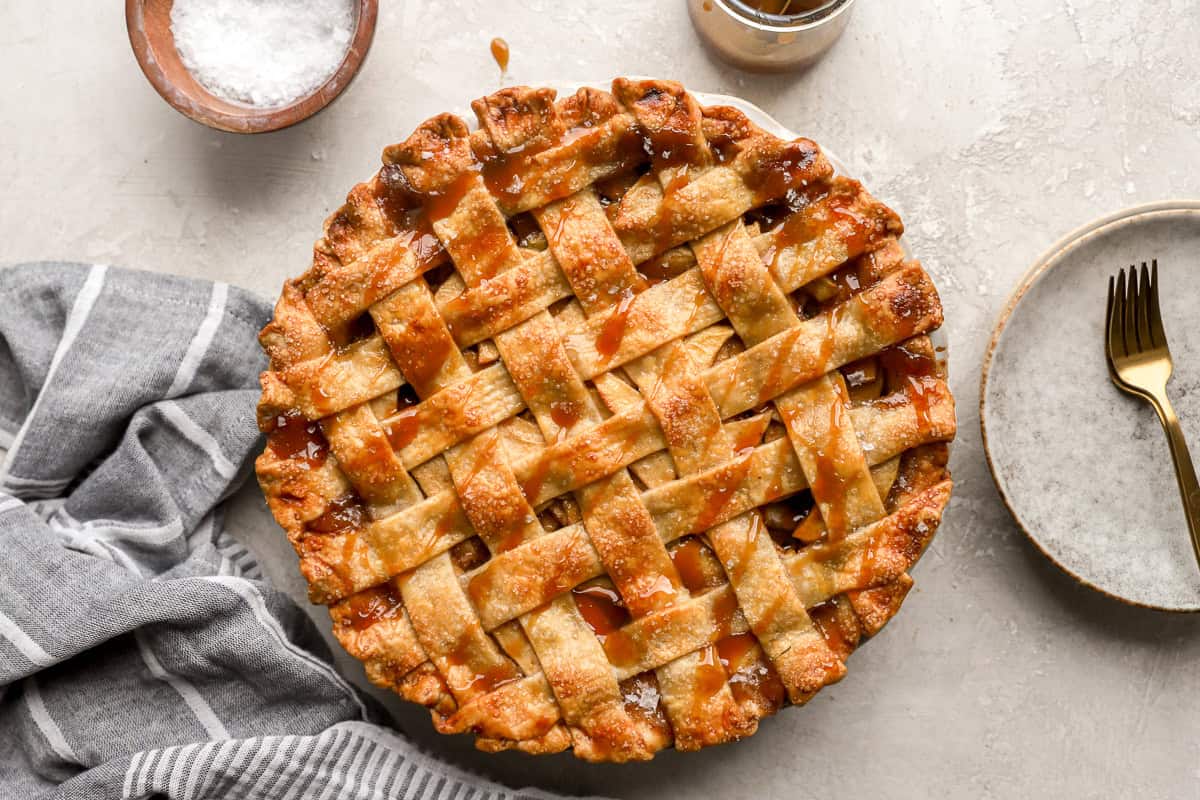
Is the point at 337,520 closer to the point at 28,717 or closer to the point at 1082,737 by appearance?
the point at 28,717

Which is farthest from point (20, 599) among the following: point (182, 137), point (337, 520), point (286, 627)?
point (182, 137)

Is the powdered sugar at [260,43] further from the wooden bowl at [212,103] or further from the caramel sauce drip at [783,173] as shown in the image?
the caramel sauce drip at [783,173]

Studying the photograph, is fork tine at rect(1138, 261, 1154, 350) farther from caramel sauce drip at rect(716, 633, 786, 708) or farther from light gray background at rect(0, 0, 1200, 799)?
caramel sauce drip at rect(716, 633, 786, 708)

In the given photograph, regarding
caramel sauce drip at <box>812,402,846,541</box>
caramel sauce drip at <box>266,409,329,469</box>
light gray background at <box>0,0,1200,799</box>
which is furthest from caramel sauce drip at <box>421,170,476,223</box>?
caramel sauce drip at <box>812,402,846,541</box>

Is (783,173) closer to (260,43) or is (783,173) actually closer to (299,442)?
(299,442)

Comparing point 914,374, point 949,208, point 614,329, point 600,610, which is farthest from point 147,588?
point 949,208

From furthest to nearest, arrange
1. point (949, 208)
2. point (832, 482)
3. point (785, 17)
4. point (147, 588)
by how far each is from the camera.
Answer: point (949, 208) → point (147, 588) → point (785, 17) → point (832, 482)
